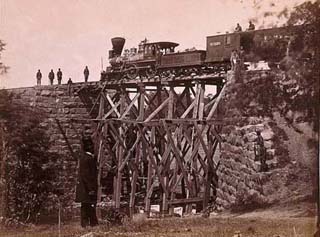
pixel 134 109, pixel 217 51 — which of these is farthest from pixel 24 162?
pixel 134 109

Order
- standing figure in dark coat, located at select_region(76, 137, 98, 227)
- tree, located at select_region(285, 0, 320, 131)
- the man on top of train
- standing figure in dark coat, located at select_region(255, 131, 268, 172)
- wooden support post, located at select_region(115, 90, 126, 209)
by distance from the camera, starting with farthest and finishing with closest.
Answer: wooden support post, located at select_region(115, 90, 126, 209) < standing figure in dark coat, located at select_region(76, 137, 98, 227) < standing figure in dark coat, located at select_region(255, 131, 268, 172) < the man on top of train < tree, located at select_region(285, 0, 320, 131)

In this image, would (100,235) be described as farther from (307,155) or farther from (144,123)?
(144,123)

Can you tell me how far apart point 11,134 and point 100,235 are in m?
0.72

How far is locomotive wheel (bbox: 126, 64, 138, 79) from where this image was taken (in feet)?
14.9

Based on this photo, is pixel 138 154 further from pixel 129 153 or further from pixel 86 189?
pixel 86 189

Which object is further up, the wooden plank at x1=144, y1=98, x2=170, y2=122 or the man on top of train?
the man on top of train

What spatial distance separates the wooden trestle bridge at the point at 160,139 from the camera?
12.7 ft

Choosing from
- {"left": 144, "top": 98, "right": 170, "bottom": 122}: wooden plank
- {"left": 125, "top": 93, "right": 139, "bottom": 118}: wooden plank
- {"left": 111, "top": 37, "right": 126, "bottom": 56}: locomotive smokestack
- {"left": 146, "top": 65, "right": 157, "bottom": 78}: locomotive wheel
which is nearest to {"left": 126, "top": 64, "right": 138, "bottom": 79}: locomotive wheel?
{"left": 146, "top": 65, "right": 157, "bottom": 78}: locomotive wheel

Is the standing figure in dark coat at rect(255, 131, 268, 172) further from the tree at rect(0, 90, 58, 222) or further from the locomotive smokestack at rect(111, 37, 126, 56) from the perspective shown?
the tree at rect(0, 90, 58, 222)

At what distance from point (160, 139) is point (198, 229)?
6.32 ft

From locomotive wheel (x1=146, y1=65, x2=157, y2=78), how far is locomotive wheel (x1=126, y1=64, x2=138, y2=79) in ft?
0.34

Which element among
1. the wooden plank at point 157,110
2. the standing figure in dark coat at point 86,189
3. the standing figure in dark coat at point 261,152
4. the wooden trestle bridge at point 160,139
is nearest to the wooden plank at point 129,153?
the wooden trestle bridge at point 160,139

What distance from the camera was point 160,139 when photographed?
15.4ft

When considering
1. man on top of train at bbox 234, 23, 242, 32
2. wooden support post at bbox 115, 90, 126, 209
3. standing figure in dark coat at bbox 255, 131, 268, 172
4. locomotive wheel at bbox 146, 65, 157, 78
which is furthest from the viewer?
locomotive wheel at bbox 146, 65, 157, 78
